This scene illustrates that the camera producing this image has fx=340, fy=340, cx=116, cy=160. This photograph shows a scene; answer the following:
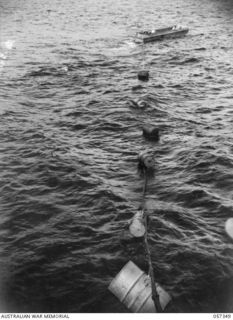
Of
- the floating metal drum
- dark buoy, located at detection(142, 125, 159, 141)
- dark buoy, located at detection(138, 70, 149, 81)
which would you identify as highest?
the floating metal drum

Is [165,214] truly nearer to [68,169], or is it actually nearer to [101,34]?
[68,169]

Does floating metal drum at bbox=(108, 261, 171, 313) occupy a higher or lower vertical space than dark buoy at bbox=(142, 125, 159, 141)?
higher

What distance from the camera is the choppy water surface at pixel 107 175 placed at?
1016 cm

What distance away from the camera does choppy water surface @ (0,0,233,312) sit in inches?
400

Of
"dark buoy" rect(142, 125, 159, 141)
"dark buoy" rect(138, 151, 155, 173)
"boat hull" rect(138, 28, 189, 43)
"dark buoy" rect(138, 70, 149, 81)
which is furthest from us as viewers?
"boat hull" rect(138, 28, 189, 43)

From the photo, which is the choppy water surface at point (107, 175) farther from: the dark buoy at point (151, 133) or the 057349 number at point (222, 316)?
the 057349 number at point (222, 316)

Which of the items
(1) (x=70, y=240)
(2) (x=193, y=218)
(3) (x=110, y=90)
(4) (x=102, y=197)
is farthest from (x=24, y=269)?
(3) (x=110, y=90)

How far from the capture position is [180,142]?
17812 mm

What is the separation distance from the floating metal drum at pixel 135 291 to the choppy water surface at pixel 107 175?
1.16ft

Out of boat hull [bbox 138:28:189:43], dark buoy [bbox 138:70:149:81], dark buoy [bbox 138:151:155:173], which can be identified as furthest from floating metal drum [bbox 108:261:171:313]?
boat hull [bbox 138:28:189:43]

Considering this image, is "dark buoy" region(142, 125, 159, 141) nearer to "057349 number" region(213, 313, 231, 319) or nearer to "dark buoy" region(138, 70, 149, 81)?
"dark buoy" region(138, 70, 149, 81)

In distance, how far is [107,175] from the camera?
1528 centimetres

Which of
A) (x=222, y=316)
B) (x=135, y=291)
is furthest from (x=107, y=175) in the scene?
(x=222, y=316)

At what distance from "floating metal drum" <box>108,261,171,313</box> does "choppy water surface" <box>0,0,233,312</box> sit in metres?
0.35
